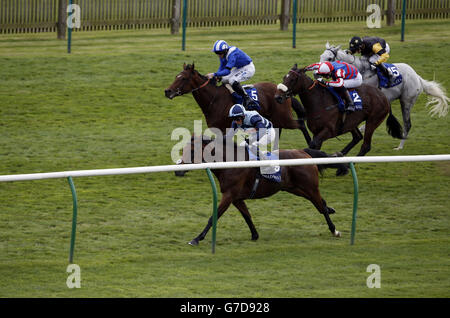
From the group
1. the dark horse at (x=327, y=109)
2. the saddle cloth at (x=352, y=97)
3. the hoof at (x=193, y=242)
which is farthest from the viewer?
the saddle cloth at (x=352, y=97)

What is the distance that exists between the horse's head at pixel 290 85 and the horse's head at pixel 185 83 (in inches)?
46.1

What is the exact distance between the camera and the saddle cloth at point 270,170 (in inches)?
371

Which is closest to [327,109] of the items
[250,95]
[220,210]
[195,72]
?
[250,95]

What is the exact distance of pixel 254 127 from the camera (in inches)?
395

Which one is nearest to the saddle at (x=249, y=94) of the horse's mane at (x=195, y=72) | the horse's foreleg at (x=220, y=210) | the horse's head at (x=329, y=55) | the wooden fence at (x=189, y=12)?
the horse's mane at (x=195, y=72)

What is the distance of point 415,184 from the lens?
12.2 m

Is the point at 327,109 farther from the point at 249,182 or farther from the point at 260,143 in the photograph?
the point at 249,182

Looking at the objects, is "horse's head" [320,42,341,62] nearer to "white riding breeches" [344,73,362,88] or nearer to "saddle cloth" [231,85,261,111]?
"white riding breeches" [344,73,362,88]

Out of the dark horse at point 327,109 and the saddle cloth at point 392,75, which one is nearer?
the dark horse at point 327,109

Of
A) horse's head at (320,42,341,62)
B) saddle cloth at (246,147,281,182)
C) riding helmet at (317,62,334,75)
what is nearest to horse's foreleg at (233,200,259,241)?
saddle cloth at (246,147,281,182)

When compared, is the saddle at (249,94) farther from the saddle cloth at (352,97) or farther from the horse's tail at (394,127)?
the horse's tail at (394,127)

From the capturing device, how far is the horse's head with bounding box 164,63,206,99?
1261cm

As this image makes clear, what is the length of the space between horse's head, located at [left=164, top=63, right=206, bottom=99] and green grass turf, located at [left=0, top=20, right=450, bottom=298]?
44.5 inches
